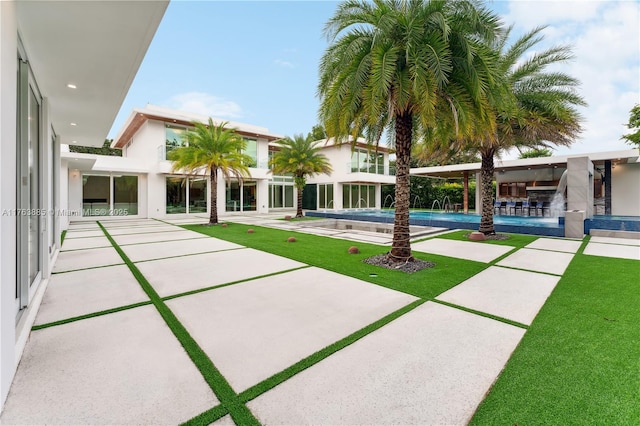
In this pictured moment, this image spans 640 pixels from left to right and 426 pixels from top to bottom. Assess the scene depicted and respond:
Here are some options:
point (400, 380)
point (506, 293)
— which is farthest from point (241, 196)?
point (400, 380)

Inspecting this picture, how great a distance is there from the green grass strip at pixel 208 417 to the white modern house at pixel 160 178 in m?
14.7

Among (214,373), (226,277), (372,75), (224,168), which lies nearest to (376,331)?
(214,373)

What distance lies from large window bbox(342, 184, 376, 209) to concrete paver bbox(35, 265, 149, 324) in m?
24.2

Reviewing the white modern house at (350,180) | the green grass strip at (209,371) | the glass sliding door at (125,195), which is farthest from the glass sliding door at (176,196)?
the green grass strip at (209,371)

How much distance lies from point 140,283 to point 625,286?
29.9 feet

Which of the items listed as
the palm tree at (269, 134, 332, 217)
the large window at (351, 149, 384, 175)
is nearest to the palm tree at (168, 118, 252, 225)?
the palm tree at (269, 134, 332, 217)

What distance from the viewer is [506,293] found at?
5094 millimetres

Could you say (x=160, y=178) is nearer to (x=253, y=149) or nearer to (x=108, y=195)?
(x=108, y=195)

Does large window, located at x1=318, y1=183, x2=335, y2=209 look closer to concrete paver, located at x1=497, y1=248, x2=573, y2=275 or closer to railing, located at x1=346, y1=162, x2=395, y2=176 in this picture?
railing, located at x1=346, y1=162, x2=395, y2=176

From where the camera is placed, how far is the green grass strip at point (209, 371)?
2.23m

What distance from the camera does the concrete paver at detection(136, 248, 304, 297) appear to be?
18.2 feet

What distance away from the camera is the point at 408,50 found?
235 inches

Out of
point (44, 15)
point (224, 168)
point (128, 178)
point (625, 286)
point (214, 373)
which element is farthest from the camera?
point (128, 178)

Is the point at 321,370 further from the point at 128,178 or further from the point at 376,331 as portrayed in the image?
the point at 128,178
